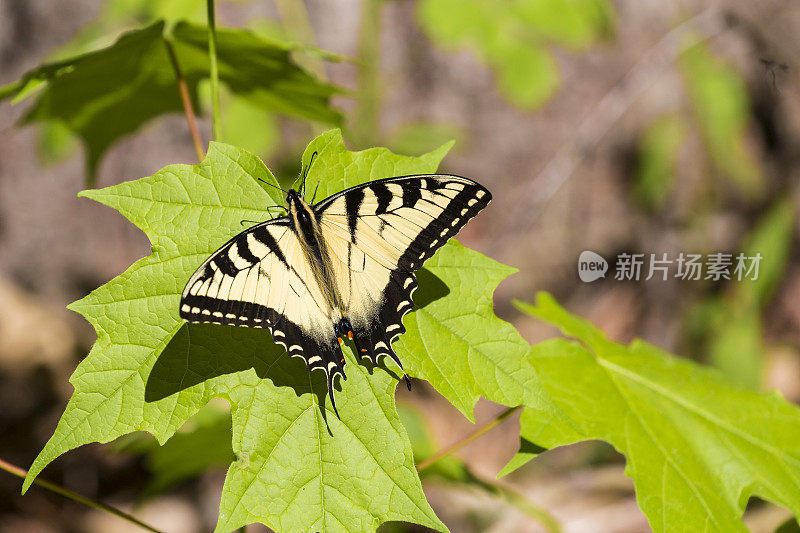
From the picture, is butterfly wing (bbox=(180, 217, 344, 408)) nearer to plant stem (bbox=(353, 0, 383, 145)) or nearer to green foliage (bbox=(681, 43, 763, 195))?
plant stem (bbox=(353, 0, 383, 145))

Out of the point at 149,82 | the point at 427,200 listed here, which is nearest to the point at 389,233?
the point at 427,200

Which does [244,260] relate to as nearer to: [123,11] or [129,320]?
[129,320]

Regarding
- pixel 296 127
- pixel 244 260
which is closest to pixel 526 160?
pixel 296 127

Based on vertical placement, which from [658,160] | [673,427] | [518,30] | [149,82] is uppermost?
[518,30]

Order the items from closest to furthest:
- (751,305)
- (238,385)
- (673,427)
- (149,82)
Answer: (238,385) → (673,427) → (149,82) → (751,305)

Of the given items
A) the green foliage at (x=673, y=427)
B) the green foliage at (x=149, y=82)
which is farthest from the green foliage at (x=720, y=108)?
the green foliage at (x=149, y=82)

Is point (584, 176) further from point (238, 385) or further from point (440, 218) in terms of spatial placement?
point (238, 385)

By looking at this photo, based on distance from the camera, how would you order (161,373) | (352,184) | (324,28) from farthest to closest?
(324,28), (352,184), (161,373)
